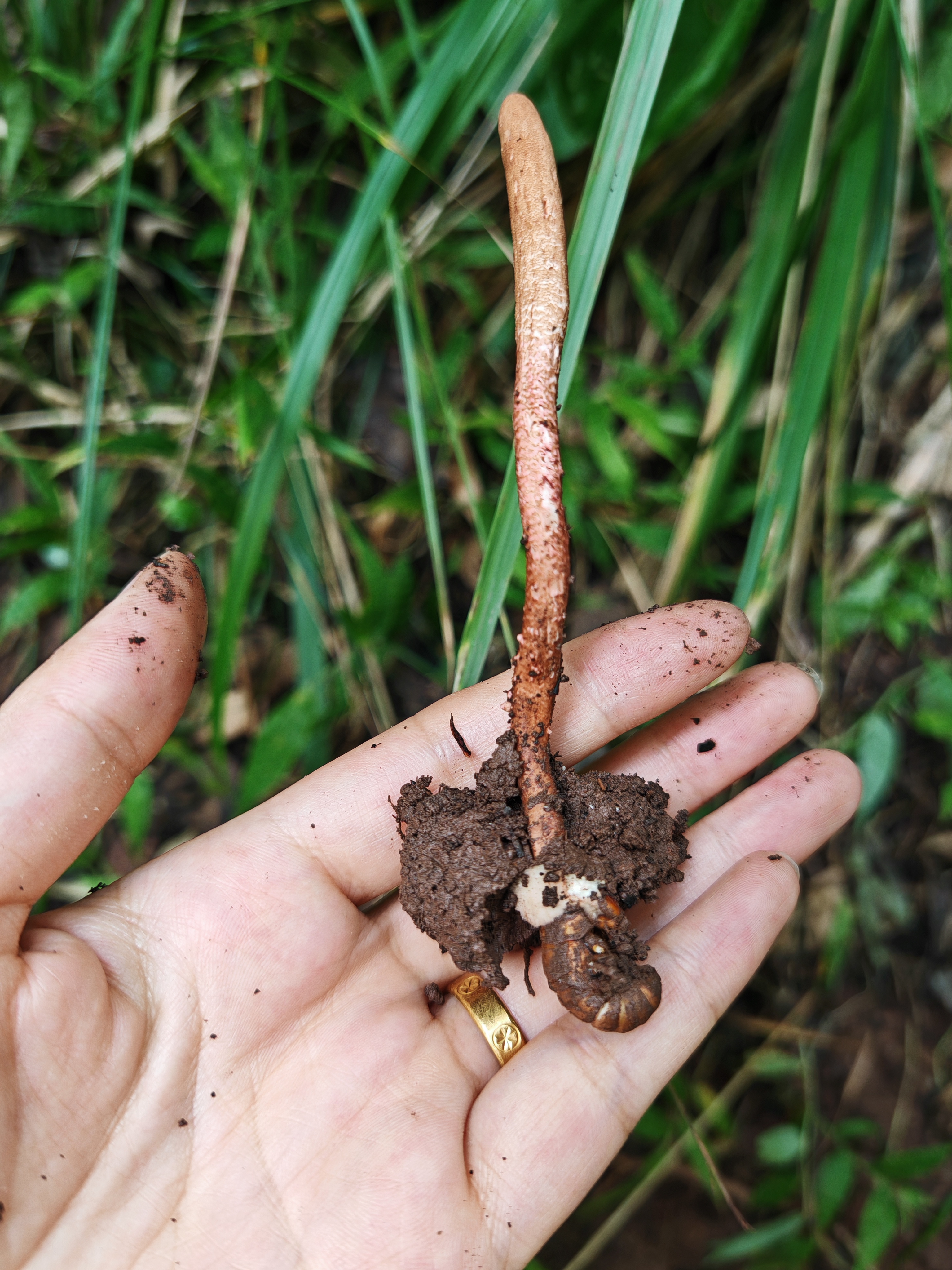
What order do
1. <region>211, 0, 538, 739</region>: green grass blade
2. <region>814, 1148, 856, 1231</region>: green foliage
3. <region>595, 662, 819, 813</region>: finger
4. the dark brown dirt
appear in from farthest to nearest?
<region>814, 1148, 856, 1231</region>: green foliage
<region>595, 662, 819, 813</region>: finger
<region>211, 0, 538, 739</region>: green grass blade
the dark brown dirt

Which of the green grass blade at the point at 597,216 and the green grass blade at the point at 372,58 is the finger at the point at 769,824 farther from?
the green grass blade at the point at 372,58

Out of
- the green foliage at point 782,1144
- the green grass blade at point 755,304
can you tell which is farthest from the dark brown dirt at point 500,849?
the green foliage at point 782,1144

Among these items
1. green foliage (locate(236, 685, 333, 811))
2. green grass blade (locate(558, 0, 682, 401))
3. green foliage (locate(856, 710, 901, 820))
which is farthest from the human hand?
green grass blade (locate(558, 0, 682, 401))

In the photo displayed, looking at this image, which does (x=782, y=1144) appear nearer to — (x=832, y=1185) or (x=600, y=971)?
(x=832, y=1185)

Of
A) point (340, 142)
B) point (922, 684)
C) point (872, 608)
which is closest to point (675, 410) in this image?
point (872, 608)

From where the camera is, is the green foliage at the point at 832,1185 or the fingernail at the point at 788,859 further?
the green foliage at the point at 832,1185

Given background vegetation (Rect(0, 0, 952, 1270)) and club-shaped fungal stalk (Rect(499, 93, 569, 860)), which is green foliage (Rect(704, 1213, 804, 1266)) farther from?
club-shaped fungal stalk (Rect(499, 93, 569, 860))
